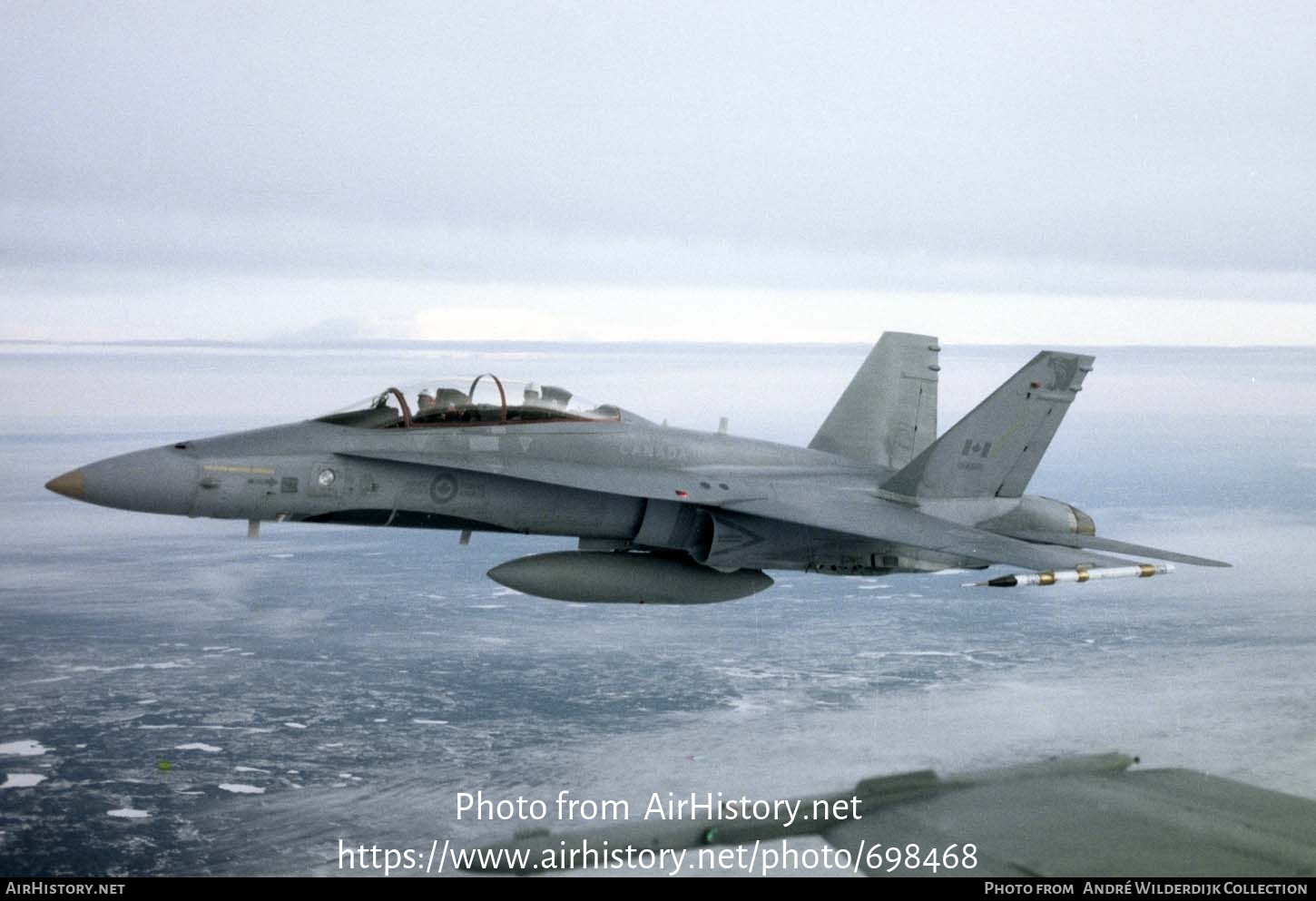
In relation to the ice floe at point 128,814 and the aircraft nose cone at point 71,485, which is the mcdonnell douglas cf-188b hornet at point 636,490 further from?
the ice floe at point 128,814

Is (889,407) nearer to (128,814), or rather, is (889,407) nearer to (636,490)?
(636,490)

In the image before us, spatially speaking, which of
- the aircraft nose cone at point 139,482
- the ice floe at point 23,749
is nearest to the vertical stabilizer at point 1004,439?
the aircraft nose cone at point 139,482

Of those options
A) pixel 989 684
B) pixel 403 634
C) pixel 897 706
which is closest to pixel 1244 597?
pixel 989 684

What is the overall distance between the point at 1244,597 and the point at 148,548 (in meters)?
96.4

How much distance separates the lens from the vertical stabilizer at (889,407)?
61.1 ft

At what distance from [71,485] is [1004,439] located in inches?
466

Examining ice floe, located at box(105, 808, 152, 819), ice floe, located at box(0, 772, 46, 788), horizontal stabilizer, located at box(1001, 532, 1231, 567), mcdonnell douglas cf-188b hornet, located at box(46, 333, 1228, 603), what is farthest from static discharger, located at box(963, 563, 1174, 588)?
ice floe, located at box(0, 772, 46, 788)

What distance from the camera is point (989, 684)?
60875 mm

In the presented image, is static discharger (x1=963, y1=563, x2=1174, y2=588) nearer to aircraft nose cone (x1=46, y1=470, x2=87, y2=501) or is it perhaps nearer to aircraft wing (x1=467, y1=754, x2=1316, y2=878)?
aircraft wing (x1=467, y1=754, x2=1316, y2=878)

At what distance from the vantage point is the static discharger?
12109mm

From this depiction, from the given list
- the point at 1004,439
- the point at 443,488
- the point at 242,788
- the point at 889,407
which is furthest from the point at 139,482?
the point at 242,788

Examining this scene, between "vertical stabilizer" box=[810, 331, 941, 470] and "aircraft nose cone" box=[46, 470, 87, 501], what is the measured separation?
1102 centimetres
